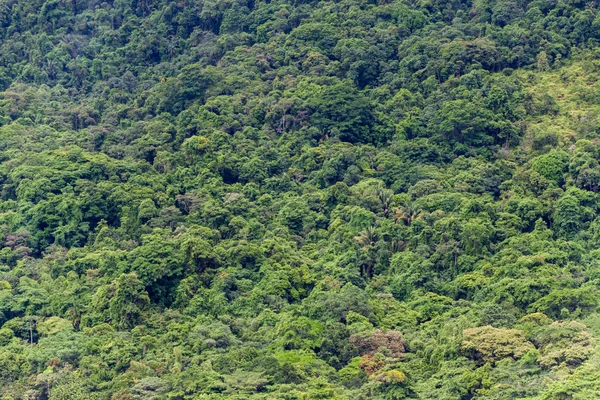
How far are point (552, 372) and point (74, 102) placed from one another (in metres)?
31.5

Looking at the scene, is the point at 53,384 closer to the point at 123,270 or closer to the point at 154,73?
the point at 123,270

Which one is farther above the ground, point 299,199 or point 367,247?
point 299,199

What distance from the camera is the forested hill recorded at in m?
33.1

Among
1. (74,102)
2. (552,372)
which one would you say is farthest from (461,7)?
(552,372)

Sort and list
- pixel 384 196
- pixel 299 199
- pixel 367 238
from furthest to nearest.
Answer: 1. pixel 299 199
2. pixel 384 196
3. pixel 367 238

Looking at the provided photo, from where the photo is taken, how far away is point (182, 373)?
3244cm

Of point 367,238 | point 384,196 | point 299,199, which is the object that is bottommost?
point 367,238

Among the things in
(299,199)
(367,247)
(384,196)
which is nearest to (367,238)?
(367,247)

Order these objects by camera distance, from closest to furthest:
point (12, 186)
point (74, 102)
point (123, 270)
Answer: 1. point (123, 270)
2. point (12, 186)
3. point (74, 102)

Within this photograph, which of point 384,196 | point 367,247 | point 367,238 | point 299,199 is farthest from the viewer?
point 299,199

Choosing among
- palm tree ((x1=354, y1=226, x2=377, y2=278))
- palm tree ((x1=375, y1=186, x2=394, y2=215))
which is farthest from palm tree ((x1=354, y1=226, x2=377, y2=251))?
palm tree ((x1=375, y1=186, x2=394, y2=215))

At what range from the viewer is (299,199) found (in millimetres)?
43531

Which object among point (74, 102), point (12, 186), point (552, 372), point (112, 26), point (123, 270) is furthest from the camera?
point (112, 26)

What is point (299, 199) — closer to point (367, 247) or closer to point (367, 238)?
point (367, 238)
